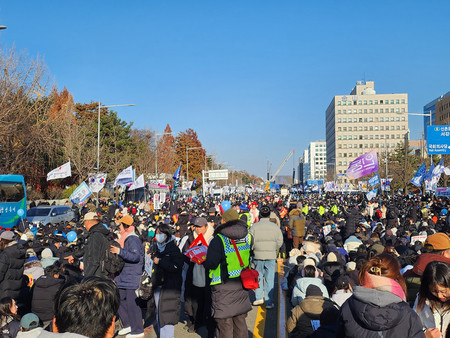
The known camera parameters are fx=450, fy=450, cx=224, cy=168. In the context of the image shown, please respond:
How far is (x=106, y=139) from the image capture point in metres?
57.3

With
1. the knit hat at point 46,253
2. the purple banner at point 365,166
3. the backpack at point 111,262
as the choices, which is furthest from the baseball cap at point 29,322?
the purple banner at point 365,166

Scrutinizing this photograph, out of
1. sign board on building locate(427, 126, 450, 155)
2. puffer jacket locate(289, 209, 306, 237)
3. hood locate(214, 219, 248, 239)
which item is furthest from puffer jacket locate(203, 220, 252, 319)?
sign board on building locate(427, 126, 450, 155)

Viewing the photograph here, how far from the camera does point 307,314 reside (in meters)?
4.98

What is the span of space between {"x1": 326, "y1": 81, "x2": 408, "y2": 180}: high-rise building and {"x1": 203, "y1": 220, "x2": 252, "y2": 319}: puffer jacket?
479ft

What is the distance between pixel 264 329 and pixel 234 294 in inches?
88.4

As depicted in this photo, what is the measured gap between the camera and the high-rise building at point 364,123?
147 m

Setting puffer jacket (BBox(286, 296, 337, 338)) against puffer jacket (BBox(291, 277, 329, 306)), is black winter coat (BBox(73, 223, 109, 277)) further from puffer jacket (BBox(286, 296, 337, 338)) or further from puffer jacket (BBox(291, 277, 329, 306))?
puffer jacket (BBox(286, 296, 337, 338))

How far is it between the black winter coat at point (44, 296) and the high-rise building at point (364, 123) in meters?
145

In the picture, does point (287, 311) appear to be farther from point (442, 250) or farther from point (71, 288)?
point (71, 288)

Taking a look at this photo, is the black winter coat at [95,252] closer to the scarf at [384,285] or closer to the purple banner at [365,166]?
the scarf at [384,285]

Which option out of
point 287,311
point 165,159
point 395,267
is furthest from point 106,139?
point 395,267

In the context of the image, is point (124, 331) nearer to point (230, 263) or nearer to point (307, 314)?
point (230, 263)

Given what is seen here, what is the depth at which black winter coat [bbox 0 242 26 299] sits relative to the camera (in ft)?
21.2

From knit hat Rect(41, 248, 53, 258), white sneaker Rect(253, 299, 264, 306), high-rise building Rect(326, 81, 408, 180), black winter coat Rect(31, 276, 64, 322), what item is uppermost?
high-rise building Rect(326, 81, 408, 180)
